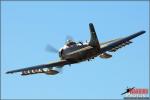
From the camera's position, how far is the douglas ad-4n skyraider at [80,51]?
485 feet

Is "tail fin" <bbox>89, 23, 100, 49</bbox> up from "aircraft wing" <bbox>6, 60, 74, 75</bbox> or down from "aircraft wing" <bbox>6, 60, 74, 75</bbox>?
up

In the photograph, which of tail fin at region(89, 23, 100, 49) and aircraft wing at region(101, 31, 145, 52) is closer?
tail fin at region(89, 23, 100, 49)

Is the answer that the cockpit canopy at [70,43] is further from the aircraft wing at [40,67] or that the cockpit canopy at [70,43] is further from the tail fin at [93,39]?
the tail fin at [93,39]

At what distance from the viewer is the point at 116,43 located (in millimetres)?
154625

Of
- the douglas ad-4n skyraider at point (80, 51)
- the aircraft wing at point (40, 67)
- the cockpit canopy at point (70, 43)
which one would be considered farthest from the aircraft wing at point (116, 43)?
the aircraft wing at point (40, 67)

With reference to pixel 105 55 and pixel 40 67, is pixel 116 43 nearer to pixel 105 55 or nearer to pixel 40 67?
pixel 105 55

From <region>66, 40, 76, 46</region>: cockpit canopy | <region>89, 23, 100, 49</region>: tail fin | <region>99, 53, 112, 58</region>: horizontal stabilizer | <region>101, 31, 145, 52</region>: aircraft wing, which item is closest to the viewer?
<region>89, 23, 100, 49</region>: tail fin

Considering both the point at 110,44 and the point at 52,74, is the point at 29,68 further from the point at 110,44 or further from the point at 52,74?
the point at 110,44

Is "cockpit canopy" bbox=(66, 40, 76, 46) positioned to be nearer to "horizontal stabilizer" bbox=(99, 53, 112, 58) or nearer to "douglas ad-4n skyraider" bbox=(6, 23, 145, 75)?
"douglas ad-4n skyraider" bbox=(6, 23, 145, 75)

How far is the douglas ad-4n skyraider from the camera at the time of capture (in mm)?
147750

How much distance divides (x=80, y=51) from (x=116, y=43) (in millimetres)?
10181

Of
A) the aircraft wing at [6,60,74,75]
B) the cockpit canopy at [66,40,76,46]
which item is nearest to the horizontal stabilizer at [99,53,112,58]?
the cockpit canopy at [66,40,76,46]

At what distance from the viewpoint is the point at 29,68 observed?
158m

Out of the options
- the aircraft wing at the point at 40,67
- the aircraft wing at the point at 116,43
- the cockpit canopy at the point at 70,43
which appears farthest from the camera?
the cockpit canopy at the point at 70,43
